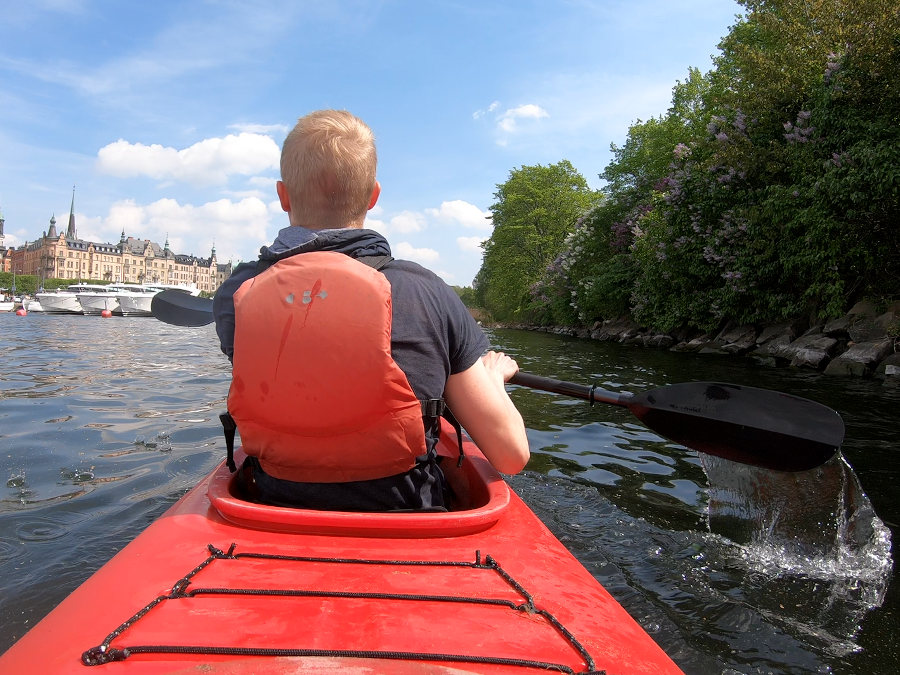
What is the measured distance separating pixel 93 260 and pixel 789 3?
124 meters

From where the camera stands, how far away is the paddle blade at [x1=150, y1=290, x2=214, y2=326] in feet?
10.8

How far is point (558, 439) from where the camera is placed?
5469 millimetres

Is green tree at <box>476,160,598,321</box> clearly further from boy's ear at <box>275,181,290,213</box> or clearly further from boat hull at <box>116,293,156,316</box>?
boy's ear at <box>275,181,290,213</box>

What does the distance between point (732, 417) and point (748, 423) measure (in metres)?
0.08

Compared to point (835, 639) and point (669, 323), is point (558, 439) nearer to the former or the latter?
point (835, 639)

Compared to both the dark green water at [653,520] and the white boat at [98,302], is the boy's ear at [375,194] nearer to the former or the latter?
the dark green water at [653,520]

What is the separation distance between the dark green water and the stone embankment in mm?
5143

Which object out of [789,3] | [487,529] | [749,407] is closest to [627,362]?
[789,3]

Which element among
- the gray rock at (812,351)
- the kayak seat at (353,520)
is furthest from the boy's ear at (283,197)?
the gray rock at (812,351)

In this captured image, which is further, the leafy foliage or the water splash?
the leafy foliage

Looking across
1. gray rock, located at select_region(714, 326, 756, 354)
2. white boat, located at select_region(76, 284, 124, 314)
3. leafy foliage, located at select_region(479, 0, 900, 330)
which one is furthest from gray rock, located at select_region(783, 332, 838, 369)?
white boat, located at select_region(76, 284, 124, 314)

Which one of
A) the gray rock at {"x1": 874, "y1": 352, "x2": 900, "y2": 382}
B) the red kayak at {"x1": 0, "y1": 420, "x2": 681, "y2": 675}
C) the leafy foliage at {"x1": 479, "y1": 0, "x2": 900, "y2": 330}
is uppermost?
the leafy foliage at {"x1": 479, "y1": 0, "x2": 900, "y2": 330}

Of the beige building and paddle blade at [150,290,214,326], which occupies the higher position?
the beige building

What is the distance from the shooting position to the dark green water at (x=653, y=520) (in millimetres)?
2307
